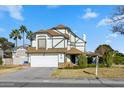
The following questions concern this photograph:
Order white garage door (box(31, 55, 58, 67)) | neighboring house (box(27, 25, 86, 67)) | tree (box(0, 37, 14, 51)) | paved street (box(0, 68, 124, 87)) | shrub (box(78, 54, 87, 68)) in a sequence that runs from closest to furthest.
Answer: paved street (box(0, 68, 124, 87)) → shrub (box(78, 54, 87, 68)) → white garage door (box(31, 55, 58, 67)) → neighboring house (box(27, 25, 86, 67)) → tree (box(0, 37, 14, 51))

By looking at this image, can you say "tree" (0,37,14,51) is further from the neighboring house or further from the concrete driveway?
the concrete driveway

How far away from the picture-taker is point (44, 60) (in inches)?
1762

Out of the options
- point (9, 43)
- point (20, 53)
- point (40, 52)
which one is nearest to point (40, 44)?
point (40, 52)

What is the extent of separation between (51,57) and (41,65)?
2.04m

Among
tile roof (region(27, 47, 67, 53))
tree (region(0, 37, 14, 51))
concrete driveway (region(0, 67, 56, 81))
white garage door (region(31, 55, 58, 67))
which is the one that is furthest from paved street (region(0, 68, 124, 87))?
tree (region(0, 37, 14, 51))

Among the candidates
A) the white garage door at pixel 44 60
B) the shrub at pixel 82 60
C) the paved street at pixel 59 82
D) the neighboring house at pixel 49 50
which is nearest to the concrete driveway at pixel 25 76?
the paved street at pixel 59 82

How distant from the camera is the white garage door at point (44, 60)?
44.3 metres

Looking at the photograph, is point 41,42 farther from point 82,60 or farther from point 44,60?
point 82,60

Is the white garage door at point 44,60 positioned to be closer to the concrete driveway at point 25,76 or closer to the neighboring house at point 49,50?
the neighboring house at point 49,50

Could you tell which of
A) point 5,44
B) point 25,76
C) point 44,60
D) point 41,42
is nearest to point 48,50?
point 44,60

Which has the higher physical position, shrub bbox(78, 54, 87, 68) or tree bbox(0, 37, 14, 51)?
tree bbox(0, 37, 14, 51)

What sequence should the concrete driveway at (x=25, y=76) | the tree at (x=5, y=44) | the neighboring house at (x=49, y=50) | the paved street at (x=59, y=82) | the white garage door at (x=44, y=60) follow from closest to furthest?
the paved street at (x=59, y=82) → the concrete driveway at (x=25, y=76) → the white garage door at (x=44, y=60) → the neighboring house at (x=49, y=50) → the tree at (x=5, y=44)

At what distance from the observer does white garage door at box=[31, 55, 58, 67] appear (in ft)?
145
